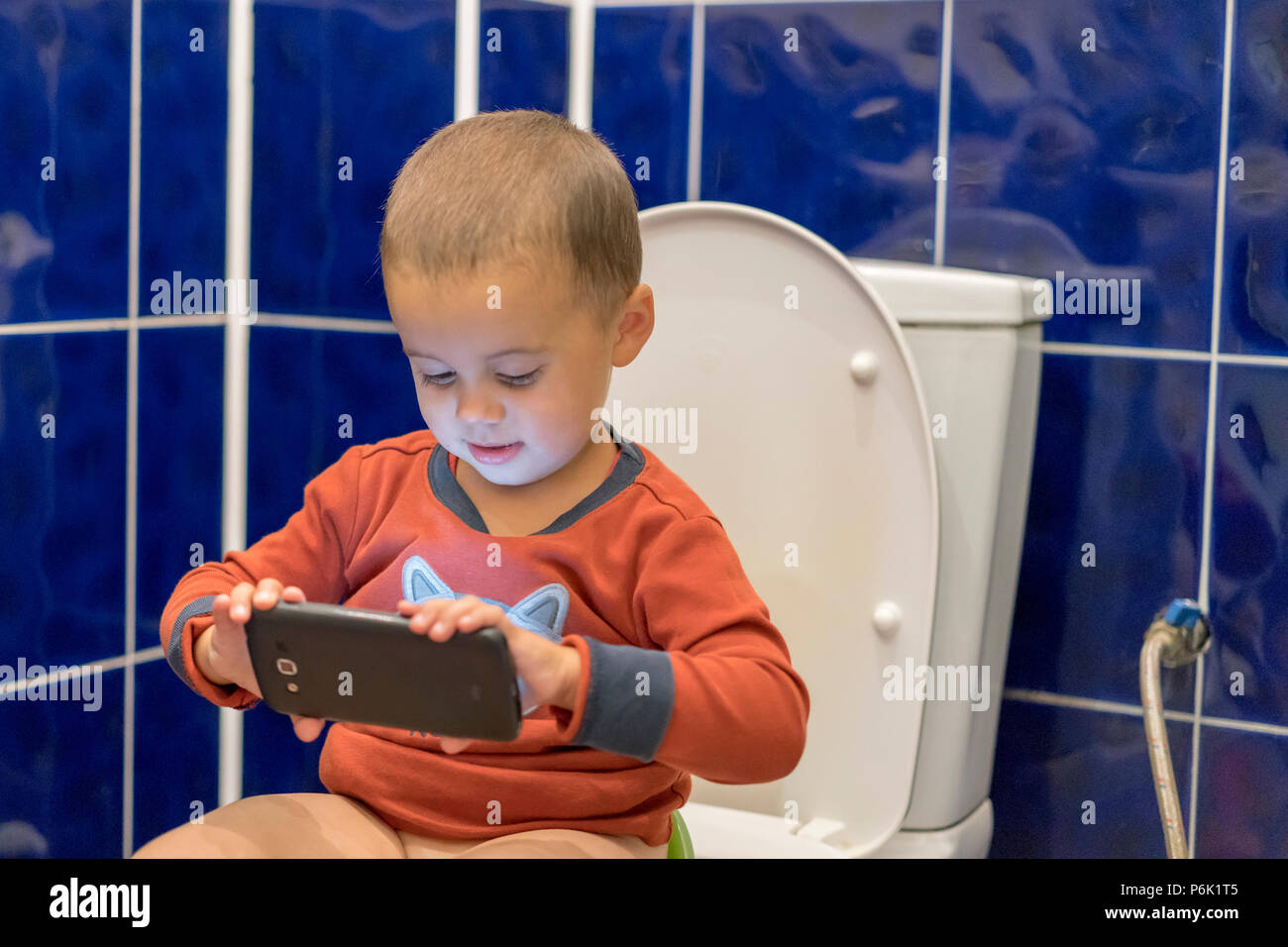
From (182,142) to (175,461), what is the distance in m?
0.27

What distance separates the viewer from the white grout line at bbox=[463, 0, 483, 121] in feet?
4.20

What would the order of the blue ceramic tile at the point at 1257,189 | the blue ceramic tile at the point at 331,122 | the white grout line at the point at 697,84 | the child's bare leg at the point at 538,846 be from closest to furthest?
the child's bare leg at the point at 538,846 < the blue ceramic tile at the point at 1257,189 < the blue ceramic tile at the point at 331,122 < the white grout line at the point at 697,84

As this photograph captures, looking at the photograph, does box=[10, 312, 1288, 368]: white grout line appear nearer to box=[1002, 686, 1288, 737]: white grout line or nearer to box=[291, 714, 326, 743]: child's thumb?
box=[1002, 686, 1288, 737]: white grout line

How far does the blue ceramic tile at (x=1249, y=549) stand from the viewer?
47.1 inches

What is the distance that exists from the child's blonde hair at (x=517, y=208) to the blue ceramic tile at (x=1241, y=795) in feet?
2.52

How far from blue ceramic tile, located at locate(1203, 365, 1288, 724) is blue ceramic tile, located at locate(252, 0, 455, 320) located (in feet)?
2.48

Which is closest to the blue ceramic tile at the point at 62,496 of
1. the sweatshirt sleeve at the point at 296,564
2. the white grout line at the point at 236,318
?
the white grout line at the point at 236,318

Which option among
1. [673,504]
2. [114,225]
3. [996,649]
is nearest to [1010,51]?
[996,649]

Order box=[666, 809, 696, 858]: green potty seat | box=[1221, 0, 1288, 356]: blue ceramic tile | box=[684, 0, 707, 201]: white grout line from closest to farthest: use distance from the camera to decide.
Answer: box=[666, 809, 696, 858]: green potty seat, box=[1221, 0, 1288, 356]: blue ceramic tile, box=[684, 0, 707, 201]: white grout line

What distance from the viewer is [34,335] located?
1087 millimetres

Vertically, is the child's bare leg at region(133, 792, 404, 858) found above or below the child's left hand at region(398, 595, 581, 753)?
below

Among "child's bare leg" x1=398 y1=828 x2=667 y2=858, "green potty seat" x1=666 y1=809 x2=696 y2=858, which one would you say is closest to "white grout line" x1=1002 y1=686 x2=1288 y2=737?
"green potty seat" x1=666 y1=809 x2=696 y2=858

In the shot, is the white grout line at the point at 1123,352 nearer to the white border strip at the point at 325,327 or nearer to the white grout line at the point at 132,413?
the white border strip at the point at 325,327

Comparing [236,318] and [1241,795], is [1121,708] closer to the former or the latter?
[1241,795]
